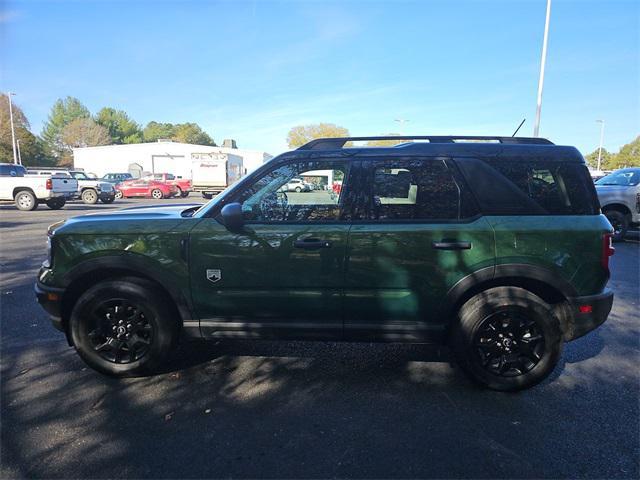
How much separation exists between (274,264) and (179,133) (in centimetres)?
12379

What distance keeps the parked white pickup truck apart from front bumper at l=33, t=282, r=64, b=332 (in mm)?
15747

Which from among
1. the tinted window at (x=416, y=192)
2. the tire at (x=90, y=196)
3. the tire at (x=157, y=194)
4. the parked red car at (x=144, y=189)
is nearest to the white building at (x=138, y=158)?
the parked red car at (x=144, y=189)

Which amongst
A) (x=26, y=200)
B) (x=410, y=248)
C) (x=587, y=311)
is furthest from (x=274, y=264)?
(x=26, y=200)

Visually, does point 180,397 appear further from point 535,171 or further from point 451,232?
point 535,171

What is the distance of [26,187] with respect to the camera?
54.1 feet

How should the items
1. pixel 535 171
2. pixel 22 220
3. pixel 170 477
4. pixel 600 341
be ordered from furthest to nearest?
pixel 22 220 → pixel 600 341 → pixel 535 171 → pixel 170 477

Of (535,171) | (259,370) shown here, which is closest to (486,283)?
(535,171)

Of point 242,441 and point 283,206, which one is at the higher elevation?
point 283,206

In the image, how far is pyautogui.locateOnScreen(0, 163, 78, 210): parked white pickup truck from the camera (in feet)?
53.8

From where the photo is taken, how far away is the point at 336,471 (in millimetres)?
2352

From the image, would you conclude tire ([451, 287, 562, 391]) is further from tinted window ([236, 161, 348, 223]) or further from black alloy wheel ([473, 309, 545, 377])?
tinted window ([236, 161, 348, 223])

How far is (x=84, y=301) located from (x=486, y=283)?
3.18 m

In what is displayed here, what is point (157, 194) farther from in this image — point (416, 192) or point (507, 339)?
point (507, 339)

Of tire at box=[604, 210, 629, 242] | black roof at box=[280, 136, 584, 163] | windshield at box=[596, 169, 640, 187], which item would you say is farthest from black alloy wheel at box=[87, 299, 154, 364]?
windshield at box=[596, 169, 640, 187]
